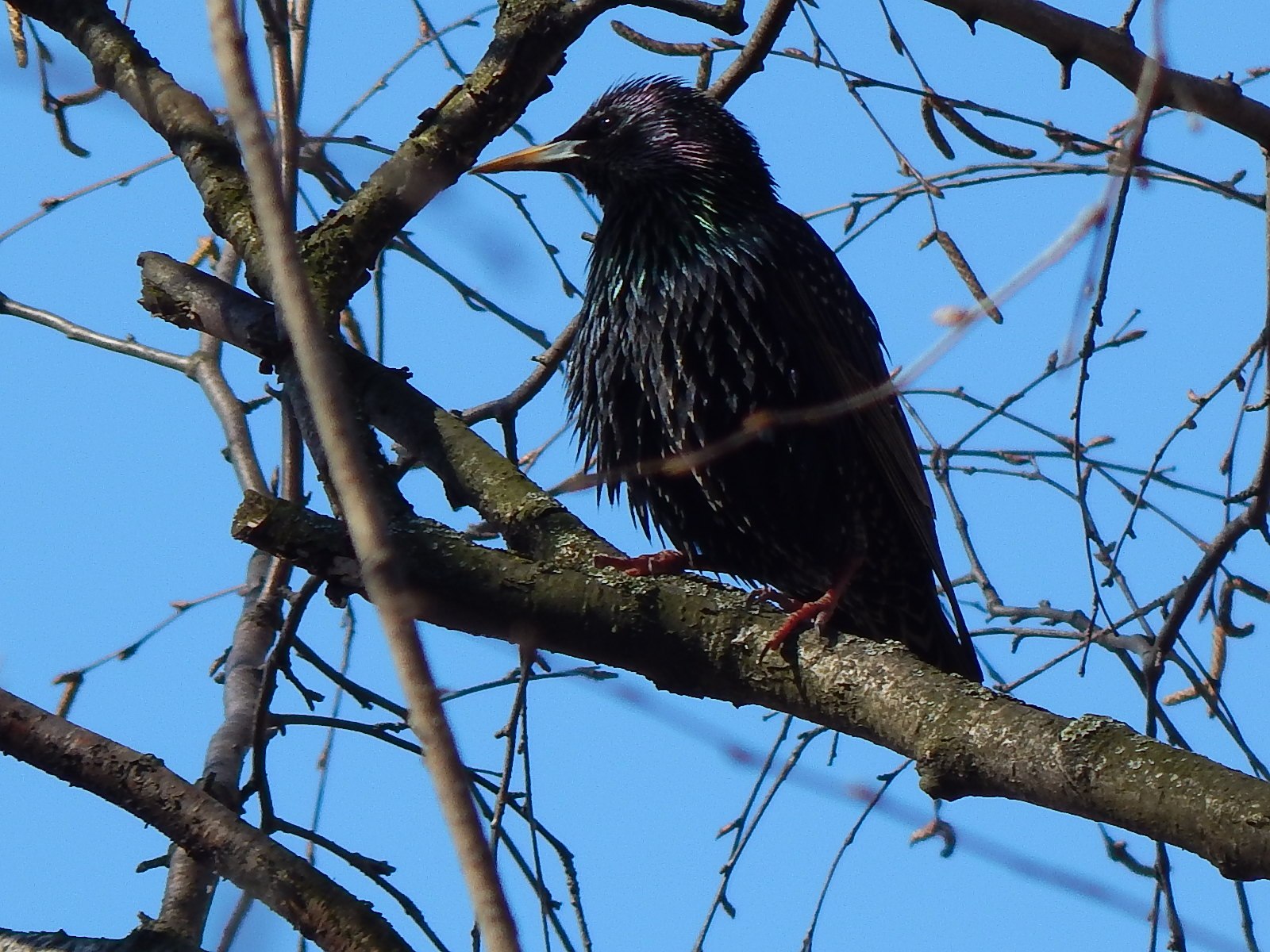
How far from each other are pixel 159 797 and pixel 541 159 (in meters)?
2.78

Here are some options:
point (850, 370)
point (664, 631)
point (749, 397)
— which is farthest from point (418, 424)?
point (850, 370)

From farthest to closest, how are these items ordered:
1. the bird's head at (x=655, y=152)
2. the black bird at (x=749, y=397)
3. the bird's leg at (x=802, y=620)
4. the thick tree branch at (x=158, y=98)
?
the bird's head at (x=655, y=152), the black bird at (x=749, y=397), the thick tree branch at (x=158, y=98), the bird's leg at (x=802, y=620)

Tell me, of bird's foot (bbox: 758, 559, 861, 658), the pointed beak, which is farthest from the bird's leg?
the pointed beak

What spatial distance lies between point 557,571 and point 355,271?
3.76ft

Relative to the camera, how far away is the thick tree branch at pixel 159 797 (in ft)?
7.91

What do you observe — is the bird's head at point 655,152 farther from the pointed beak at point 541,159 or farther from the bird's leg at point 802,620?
the bird's leg at point 802,620

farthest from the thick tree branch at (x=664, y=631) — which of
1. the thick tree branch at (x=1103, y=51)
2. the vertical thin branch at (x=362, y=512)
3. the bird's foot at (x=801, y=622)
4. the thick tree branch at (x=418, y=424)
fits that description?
the vertical thin branch at (x=362, y=512)

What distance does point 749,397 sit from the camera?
399cm

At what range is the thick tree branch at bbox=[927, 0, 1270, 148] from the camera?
247 centimetres

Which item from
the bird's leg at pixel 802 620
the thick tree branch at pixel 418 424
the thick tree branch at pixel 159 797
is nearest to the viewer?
the thick tree branch at pixel 159 797

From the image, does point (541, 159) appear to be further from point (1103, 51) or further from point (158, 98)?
point (1103, 51)

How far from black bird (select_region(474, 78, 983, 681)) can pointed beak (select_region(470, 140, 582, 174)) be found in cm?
20

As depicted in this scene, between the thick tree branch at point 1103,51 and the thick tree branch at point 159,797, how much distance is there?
175cm

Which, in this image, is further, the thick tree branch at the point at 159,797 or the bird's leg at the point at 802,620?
the bird's leg at the point at 802,620
